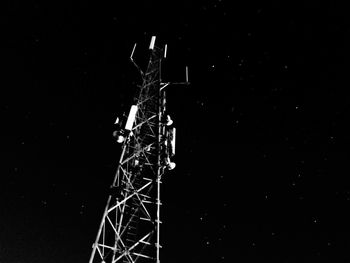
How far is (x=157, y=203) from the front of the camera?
9.43 m

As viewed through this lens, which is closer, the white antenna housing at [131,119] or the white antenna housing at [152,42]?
the white antenna housing at [131,119]

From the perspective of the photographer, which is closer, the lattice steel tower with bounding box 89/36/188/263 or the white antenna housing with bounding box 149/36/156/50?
the lattice steel tower with bounding box 89/36/188/263

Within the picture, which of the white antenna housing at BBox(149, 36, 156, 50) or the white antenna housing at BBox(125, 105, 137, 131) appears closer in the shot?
the white antenna housing at BBox(125, 105, 137, 131)

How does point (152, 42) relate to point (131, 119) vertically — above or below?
above

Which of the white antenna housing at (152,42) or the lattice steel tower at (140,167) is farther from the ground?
the white antenna housing at (152,42)

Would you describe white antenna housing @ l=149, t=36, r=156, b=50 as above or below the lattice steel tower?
above

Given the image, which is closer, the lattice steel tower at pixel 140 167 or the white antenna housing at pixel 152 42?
the lattice steel tower at pixel 140 167

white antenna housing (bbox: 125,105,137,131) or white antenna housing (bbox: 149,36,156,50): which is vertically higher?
white antenna housing (bbox: 149,36,156,50)

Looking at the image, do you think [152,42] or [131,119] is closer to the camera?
[131,119]

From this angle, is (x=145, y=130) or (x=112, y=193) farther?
(x=145, y=130)

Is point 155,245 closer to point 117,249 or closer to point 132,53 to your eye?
point 117,249

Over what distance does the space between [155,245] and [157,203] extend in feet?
3.99

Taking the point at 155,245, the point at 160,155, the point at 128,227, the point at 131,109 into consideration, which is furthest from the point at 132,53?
the point at 155,245

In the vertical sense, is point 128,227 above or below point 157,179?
below
